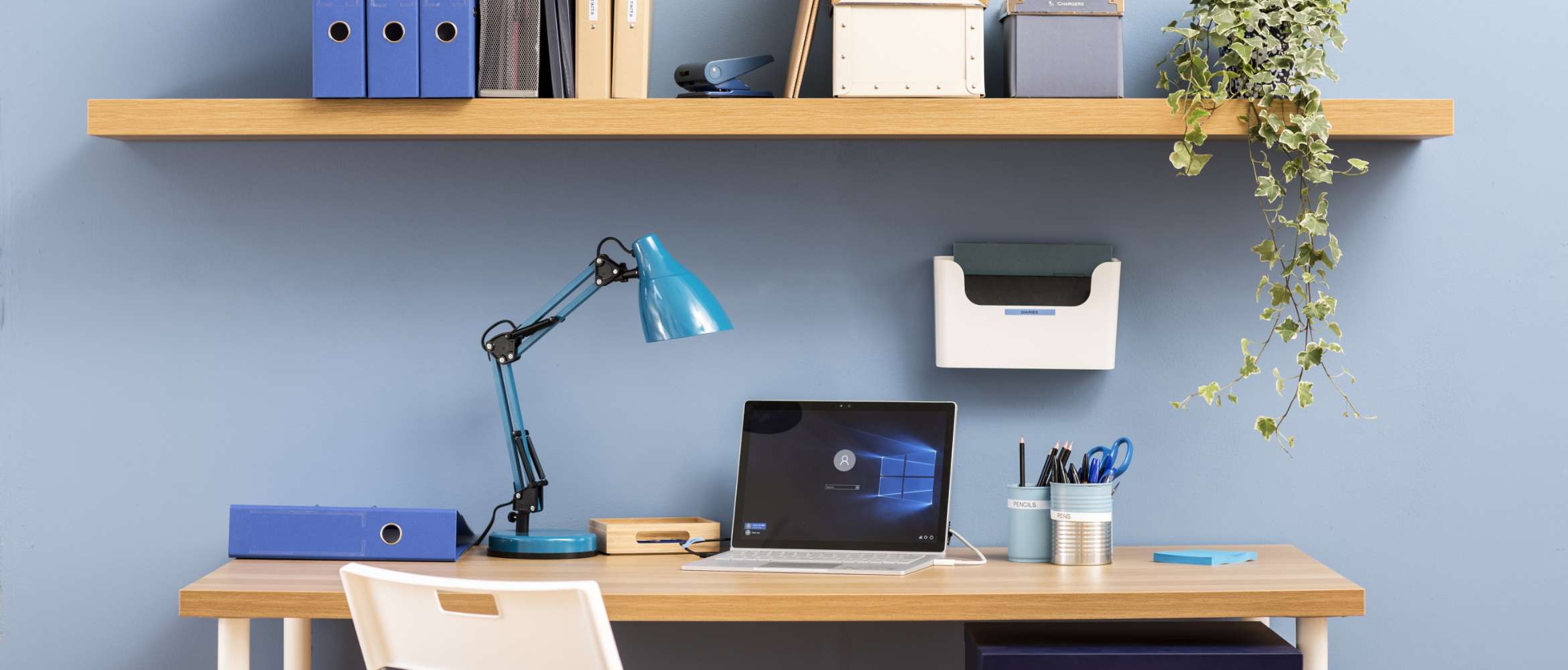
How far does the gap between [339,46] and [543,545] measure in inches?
31.6

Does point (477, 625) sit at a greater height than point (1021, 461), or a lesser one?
lesser

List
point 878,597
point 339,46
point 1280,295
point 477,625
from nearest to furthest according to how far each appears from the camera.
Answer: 1. point 477,625
2. point 878,597
3. point 339,46
4. point 1280,295

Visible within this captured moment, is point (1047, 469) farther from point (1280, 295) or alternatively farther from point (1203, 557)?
point (1280, 295)

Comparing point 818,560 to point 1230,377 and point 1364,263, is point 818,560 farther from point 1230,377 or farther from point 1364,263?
point 1364,263

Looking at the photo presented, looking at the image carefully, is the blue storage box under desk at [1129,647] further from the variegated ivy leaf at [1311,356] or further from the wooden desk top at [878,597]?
the variegated ivy leaf at [1311,356]

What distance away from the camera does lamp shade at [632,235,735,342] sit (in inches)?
74.1

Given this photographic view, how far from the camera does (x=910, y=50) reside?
1.93 metres

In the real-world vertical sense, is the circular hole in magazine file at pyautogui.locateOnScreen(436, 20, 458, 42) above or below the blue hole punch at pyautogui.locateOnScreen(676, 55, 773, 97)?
above

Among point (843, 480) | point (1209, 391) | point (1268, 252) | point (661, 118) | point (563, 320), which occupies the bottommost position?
point (843, 480)

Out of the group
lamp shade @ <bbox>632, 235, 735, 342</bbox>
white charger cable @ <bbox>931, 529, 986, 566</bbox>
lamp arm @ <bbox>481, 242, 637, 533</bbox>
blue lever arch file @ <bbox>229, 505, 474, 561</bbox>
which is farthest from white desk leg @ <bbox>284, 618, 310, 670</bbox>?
white charger cable @ <bbox>931, 529, 986, 566</bbox>

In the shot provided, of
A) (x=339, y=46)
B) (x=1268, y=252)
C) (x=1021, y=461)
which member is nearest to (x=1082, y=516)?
(x=1021, y=461)

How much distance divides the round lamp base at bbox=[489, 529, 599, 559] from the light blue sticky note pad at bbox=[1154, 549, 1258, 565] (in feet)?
2.90

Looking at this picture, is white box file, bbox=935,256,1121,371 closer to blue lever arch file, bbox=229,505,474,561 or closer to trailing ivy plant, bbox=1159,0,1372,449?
trailing ivy plant, bbox=1159,0,1372,449

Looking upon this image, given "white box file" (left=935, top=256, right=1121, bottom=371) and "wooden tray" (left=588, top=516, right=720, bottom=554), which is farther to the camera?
"white box file" (left=935, top=256, right=1121, bottom=371)
